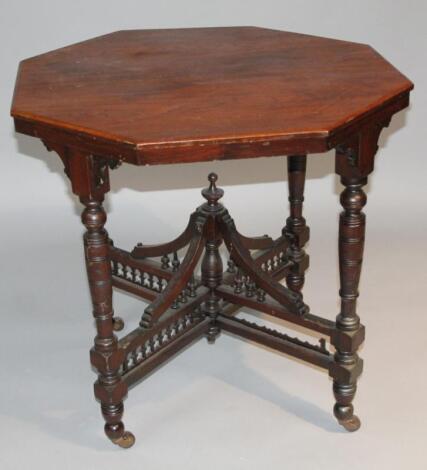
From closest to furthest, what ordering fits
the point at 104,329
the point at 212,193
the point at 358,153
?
the point at 358,153 → the point at 104,329 → the point at 212,193

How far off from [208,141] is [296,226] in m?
1.26

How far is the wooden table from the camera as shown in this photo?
2.48 m

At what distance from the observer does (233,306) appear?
11.5ft

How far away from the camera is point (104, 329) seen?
2.85 m

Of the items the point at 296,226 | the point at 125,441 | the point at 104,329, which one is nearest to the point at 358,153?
the point at 104,329

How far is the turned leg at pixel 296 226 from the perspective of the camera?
11.4ft

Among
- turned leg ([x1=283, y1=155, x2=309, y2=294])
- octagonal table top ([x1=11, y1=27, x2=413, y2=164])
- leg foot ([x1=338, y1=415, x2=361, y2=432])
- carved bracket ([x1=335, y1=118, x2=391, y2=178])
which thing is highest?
octagonal table top ([x1=11, y1=27, x2=413, y2=164])

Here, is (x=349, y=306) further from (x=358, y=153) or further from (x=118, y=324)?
(x=118, y=324)

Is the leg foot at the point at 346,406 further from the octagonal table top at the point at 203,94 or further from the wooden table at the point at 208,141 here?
the octagonal table top at the point at 203,94

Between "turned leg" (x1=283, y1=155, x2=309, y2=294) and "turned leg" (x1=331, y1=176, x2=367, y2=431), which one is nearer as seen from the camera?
"turned leg" (x1=331, y1=176, x2=367, y2=431)

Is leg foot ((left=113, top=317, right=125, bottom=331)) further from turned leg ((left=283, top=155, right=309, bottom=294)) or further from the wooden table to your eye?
turned leg ((left=283, top=155, right=309, bottom=294))

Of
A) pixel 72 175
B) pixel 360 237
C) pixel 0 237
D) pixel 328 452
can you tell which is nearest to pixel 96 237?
pixel 72 175

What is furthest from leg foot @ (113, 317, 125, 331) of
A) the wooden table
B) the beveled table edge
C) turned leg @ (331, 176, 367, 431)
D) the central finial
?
the beveled table edge

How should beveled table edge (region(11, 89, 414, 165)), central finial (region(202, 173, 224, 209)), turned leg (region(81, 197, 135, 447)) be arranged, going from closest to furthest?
beveled table edge (region(11, 89, 414, 165)) < turned leg (region(81, 197, 135, 447)) < central finial (region(202, 173, 224, 209))
